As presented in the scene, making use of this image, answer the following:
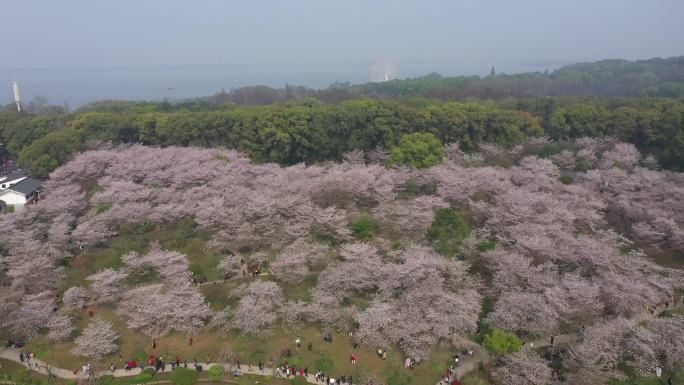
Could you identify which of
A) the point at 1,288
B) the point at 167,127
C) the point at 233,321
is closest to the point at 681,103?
the point at 233,321

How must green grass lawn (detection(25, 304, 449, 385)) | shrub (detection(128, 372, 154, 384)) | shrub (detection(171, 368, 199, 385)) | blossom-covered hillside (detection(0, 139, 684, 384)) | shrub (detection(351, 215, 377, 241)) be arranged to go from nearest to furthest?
shrub (detection(171, 368, 199, 385)) < shrub (detection(128, 372, 154, 384)) < green grass lawn (detection(25, 304, 449, 385)) < blossom-covered hillside (detection(0, 139, 684, 384)) < shrub (detection(351, 215, 377, 241))

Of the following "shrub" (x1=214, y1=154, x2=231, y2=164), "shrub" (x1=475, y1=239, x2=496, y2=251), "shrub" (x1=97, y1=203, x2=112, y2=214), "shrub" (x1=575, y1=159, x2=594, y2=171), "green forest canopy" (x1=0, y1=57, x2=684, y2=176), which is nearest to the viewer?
"shrub" (x1=475, y1=239, x2=496, y2=251)

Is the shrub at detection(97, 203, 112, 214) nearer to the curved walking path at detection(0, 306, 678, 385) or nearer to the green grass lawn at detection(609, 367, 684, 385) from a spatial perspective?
the curved walking path at detection(0, 306, 678, 385)

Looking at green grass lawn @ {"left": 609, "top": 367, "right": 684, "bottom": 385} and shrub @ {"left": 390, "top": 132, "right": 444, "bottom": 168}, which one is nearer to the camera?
green grass lawn @ {"left": 609, "top": 367, "right": 684, "bottom": 385}

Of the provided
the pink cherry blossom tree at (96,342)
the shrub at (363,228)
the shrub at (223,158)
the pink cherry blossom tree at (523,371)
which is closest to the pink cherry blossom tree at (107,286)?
the pink cherry blossom tree at (96,342)

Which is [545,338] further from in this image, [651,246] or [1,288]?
[1,288]

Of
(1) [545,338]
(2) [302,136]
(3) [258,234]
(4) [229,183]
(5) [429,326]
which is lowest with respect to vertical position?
(1) [545,338]

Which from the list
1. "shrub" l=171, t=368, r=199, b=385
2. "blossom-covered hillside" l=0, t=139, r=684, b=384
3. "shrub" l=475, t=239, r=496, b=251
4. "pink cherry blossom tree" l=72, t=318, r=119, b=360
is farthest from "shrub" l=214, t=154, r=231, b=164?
"shrub" l=475, t=239, r=496, b=251
